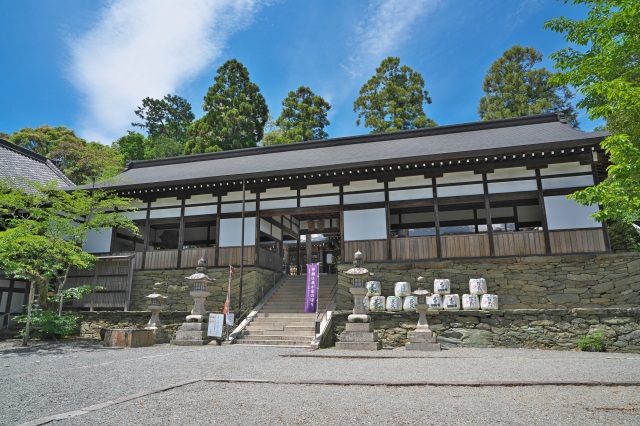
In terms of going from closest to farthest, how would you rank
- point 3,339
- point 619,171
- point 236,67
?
point 619,171, point 3,339, point 236,67

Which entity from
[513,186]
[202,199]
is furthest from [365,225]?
[202,199]

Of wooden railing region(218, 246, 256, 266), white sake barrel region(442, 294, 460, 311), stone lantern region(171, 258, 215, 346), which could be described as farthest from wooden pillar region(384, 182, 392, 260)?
stone lantern region(171, 258, 215, 346)

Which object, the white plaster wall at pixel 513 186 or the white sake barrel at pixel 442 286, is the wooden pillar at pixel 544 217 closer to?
the white plaster wall at pixel 513 186

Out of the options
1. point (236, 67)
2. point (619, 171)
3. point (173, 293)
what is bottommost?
point (173, 293)

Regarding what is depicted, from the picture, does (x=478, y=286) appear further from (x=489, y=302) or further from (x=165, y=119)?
(x=165, y=119)

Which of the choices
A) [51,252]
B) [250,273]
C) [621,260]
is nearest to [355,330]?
[250,273]

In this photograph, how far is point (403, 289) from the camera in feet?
40.5

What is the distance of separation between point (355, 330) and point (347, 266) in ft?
9.96

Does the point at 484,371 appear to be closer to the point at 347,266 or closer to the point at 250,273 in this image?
the point at 347,266

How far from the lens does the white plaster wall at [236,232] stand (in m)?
15.3

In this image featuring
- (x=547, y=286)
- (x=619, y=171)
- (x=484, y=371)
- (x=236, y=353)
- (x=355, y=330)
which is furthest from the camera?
(x=547, y=286)

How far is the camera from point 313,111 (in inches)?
1396

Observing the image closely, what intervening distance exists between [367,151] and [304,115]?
1969cm

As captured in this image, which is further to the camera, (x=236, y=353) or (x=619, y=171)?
(x=236, y=353)
